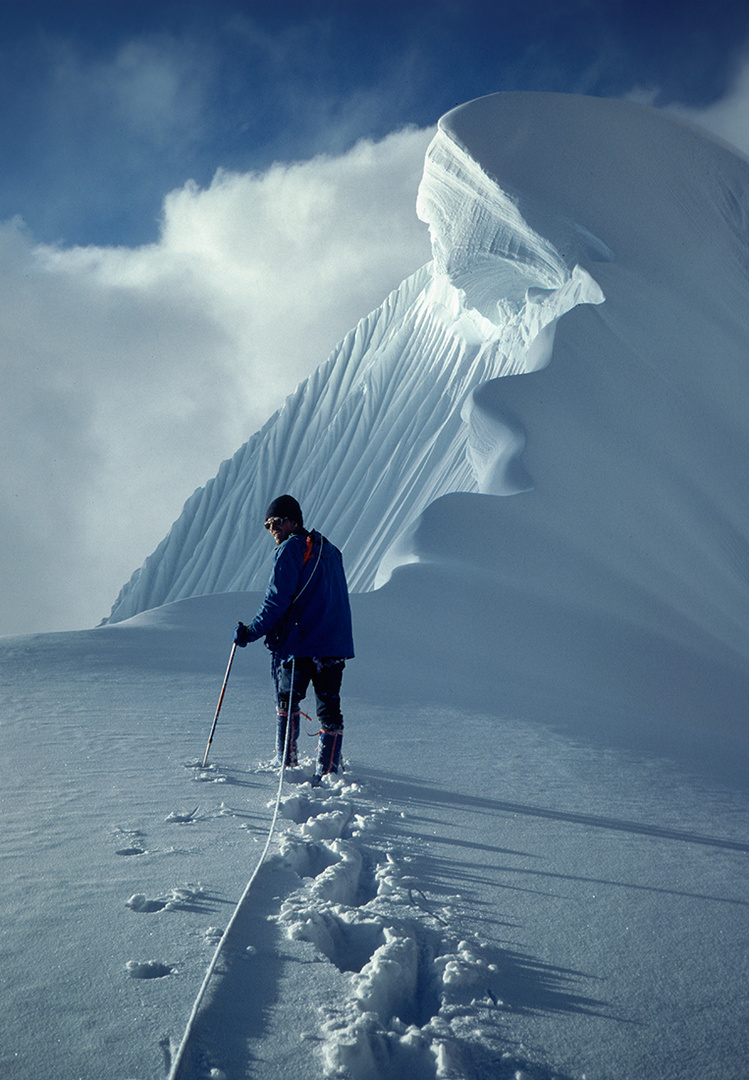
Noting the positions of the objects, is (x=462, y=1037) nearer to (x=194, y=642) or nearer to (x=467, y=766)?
(x=467, y=766)

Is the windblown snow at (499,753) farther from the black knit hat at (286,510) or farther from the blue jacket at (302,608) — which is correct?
the black knit hat at (286,510)

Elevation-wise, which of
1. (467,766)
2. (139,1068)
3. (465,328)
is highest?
(465,328)

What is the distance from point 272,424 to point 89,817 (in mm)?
17532

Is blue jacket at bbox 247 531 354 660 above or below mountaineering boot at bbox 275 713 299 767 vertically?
above

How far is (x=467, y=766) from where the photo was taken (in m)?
A: 3.30

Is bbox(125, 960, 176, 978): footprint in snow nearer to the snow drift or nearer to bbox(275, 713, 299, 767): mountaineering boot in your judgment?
bbox(275, 713, 299, 767): mountaineering boot

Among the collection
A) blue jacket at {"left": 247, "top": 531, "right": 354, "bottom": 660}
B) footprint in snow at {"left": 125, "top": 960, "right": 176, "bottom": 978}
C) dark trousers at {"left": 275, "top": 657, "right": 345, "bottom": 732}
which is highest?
blue jacket at {"left": 247, "top": 531, "right": 354, "bottom": 660}

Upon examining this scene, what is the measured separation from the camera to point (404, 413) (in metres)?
15.0

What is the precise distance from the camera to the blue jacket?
3.24m

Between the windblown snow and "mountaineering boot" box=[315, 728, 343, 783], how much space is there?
0.47 ft

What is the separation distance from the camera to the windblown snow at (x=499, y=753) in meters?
1.49

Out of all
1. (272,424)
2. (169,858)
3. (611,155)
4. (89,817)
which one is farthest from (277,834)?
(272,424)

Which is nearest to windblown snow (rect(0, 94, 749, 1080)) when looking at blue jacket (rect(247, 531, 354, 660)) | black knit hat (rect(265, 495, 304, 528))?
blue jacket (rect(247, 531, 354, 660))

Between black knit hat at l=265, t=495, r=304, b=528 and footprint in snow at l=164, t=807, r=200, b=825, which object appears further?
black knit hat at l=265, t=495, r=304, b=528
